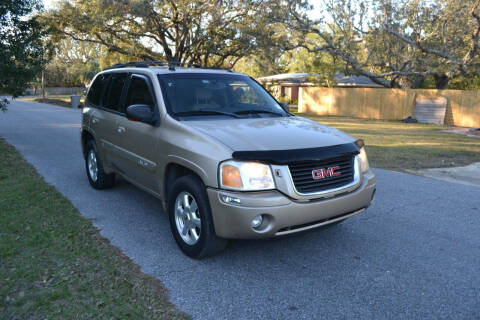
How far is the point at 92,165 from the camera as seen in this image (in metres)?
6.63

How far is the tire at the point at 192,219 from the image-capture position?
374 cm

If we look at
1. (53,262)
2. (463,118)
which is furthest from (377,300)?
(463,118)

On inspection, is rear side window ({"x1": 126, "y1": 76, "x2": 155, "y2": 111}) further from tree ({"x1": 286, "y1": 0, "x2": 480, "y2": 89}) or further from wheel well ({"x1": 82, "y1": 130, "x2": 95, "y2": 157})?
tree ({"x1": 286, "y1": 0, "x2": 480, "y2": 89})

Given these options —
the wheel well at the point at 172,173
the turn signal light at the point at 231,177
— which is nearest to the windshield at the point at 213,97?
the wheel well at the point at 172,173

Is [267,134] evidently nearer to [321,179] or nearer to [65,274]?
[321,179]

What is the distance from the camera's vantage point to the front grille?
363cm

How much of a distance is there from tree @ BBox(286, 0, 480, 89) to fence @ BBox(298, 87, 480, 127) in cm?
116

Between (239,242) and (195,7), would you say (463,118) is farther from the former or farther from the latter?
(239,242)

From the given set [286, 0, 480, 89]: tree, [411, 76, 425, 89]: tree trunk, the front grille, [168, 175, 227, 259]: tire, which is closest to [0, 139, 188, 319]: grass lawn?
[168, 175, 227, 259]: tire

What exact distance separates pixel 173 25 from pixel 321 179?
24255 mm

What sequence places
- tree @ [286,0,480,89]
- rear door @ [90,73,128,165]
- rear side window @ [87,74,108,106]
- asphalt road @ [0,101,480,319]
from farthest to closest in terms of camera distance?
1. tree @ [286,0,480,89]
2. rear side window @ [87,74,108,106]
3. rear door @ [90,73,128,165]
4. asphalt road @ [0,101,480,319]

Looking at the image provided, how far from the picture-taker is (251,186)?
3520 mm

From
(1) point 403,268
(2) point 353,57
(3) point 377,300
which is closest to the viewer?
(3) point 377,300

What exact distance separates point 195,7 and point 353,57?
9386 mm
